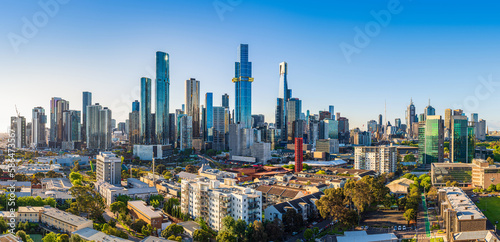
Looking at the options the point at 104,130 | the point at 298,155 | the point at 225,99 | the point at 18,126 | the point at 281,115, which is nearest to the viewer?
the point at 298,155

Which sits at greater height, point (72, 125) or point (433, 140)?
point (72, 125)

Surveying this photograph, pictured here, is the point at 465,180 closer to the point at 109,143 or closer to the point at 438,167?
the point at 438,167

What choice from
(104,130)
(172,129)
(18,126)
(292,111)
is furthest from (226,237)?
(292,111)

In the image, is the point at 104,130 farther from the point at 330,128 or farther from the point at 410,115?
the point at 410,115

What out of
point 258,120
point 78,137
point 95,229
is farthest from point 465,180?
point 258,120

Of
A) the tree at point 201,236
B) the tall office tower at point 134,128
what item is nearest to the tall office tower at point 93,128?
the tall office tower at point 134,128

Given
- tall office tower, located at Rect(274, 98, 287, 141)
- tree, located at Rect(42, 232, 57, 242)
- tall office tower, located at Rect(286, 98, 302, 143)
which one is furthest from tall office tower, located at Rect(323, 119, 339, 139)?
tree, located at Rect(42, 232, 57, 242)
